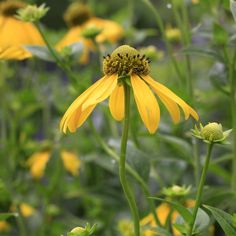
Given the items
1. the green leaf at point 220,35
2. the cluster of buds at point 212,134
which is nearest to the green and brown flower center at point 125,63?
the cluster of buds at point 212,134

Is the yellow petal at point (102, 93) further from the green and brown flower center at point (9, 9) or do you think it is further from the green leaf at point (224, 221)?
the green and brown flower center at point (9, 9)

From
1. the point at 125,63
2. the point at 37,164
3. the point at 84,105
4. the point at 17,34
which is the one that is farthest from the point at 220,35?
the point at 37,164

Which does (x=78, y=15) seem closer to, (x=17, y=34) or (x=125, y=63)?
(x=17, y=34)

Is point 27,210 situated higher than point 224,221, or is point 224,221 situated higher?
point 224,221

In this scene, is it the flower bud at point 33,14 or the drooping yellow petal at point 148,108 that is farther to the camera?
the flower bud at point 33,14

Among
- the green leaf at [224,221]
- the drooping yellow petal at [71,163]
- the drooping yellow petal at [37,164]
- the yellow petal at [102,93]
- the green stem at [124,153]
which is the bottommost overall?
the drooping yellow petal at [71,163]

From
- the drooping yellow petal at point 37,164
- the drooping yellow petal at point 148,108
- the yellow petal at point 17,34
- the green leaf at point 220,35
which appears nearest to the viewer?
the drooping yellow petal at point 148,108

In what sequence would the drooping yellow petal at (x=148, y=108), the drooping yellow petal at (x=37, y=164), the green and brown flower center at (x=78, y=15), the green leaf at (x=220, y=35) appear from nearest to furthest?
the drooping yellow petal at (x=148, y=108) < the green leaf at (x=220, y=35) < the drooping yellow petal at (x=37, y=164) < the green and brown flower center at (x=78, y=15)

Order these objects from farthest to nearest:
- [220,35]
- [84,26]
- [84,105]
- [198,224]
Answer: [84,26], [220,35], [198,224], [84,105]
